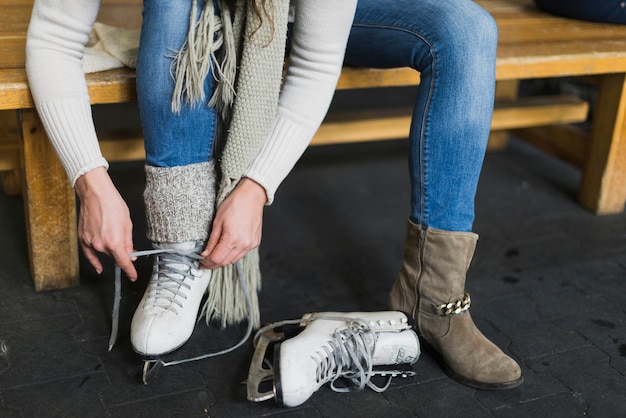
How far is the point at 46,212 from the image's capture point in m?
1.48

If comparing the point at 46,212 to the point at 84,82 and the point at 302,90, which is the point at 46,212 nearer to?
the point at 84,82

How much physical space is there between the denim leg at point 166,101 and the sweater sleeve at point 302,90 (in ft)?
0.34

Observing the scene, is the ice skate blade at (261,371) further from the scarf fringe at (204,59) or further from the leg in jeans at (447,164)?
the scarf fringe at (204,59)

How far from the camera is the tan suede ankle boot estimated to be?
4.21 ft

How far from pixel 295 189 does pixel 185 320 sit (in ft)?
2.73

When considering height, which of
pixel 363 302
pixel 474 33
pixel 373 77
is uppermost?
pixel 474 33

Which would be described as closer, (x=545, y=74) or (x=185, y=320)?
(x=185, y=320)

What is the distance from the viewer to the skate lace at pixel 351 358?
4.16ft

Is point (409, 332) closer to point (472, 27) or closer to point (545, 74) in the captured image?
point (472, 27)

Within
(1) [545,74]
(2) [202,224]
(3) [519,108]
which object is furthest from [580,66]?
(2) [202,224]

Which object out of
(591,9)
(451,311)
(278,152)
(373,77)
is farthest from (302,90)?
(591,9)

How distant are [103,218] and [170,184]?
0.13m

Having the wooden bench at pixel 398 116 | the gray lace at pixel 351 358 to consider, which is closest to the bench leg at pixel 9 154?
the wooden bench at pixel 398 116

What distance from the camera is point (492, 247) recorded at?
5.96 feet
